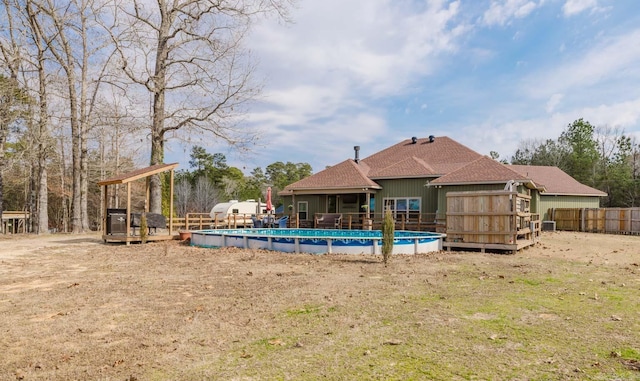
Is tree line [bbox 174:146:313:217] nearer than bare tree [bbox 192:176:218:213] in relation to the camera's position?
No

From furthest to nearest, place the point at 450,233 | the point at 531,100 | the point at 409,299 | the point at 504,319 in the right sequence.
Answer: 1. the point at 531,100
2. the point at 450,233
3. the point at 409,299
4. the point at 504,319

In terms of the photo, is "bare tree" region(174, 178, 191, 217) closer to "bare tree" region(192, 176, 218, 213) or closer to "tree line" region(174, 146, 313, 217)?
"tree line" region(174, 146, 313, 217)

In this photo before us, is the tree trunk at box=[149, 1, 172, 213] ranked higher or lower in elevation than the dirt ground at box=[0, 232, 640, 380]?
higher

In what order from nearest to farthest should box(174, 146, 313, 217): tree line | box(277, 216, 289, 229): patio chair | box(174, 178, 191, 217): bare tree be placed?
box(277, 216, 289, 229): patio chair → box(174, 178, 191, 217): bare tree → box(174, 146, 313, 217): tree line

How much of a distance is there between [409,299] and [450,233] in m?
8.48

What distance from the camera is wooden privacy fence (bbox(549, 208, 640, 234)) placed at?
24.5 m

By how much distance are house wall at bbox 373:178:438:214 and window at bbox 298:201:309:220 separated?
4.96 m

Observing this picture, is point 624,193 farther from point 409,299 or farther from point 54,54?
point 54,54

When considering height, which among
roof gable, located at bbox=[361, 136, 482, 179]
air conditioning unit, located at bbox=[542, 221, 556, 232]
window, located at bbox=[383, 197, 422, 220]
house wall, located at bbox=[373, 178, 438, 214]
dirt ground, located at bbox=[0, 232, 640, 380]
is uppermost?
roof gable, located at bbox=[361, 136, 482, 179]

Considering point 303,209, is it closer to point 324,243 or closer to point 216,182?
point 324,243

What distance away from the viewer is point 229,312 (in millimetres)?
5465

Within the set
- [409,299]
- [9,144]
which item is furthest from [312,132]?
[409,299]

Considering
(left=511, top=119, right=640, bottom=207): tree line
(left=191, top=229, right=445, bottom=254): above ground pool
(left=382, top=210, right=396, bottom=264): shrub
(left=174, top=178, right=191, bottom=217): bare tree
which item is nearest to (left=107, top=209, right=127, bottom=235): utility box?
(left=191, top=229, right=445, bottom=254): above ground pool

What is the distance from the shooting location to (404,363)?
11.8 ft
